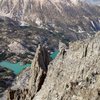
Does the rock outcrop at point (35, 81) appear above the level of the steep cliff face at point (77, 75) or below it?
below

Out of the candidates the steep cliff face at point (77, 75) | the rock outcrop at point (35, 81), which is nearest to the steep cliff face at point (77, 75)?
the steep cliff face at point (77, 75)

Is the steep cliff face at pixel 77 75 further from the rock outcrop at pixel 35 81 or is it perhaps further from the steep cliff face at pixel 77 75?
the rock outcrop at pixel 35 81

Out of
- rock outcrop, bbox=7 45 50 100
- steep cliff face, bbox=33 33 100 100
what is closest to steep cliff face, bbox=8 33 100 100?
steep cliff face, bbox=33 33 100 100

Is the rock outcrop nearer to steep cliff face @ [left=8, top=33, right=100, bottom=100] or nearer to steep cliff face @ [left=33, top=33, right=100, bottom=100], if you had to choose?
steep cliff face @ [left=8, top=33, right=100, bottom=100]

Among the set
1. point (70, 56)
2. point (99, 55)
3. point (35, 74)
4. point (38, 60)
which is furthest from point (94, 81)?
point (38, 60)

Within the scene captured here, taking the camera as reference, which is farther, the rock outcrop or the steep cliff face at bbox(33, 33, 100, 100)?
the rock outcrop

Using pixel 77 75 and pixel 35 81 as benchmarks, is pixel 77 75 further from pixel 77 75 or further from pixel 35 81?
pixel 35 81

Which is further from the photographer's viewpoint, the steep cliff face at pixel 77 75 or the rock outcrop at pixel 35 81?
the rock outcrop at pixel 35 81

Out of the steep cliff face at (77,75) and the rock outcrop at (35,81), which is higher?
the steep cliff face at (77,75)

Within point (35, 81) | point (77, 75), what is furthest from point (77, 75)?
point (35, 81)
